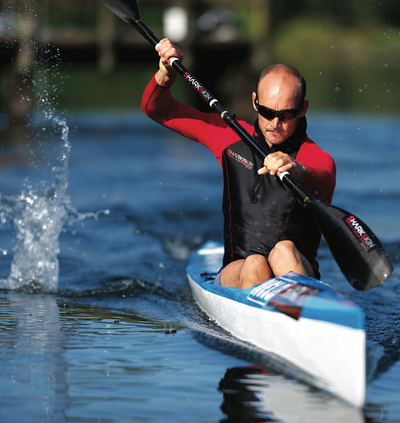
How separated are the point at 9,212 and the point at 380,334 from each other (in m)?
3.93

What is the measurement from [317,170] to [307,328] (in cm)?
92

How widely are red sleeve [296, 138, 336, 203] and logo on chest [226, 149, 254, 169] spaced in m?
0.27

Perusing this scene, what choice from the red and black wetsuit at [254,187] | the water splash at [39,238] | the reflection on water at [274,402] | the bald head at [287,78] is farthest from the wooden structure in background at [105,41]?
the reflection on water at [274,402]

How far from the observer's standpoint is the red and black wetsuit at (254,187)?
3.53 m

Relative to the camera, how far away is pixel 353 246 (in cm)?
337

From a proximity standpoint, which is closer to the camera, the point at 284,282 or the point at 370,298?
the point at 284,282

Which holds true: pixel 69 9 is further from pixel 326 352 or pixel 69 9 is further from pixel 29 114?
pixel 326 352

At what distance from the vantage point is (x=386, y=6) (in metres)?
59.2

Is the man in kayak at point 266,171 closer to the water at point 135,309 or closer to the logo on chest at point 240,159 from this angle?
the logo on chest at point 240,159

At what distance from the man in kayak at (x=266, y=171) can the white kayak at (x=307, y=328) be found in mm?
165

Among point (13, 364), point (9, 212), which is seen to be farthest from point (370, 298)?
point (9, 212)

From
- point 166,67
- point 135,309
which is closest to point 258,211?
point 166,67

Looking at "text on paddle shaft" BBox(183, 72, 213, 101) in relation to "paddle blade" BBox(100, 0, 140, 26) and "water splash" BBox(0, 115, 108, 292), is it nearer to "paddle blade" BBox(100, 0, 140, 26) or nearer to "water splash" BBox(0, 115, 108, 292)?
"paddle blade" BBox(100, 0, 140, 26)

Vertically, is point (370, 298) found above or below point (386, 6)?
below
